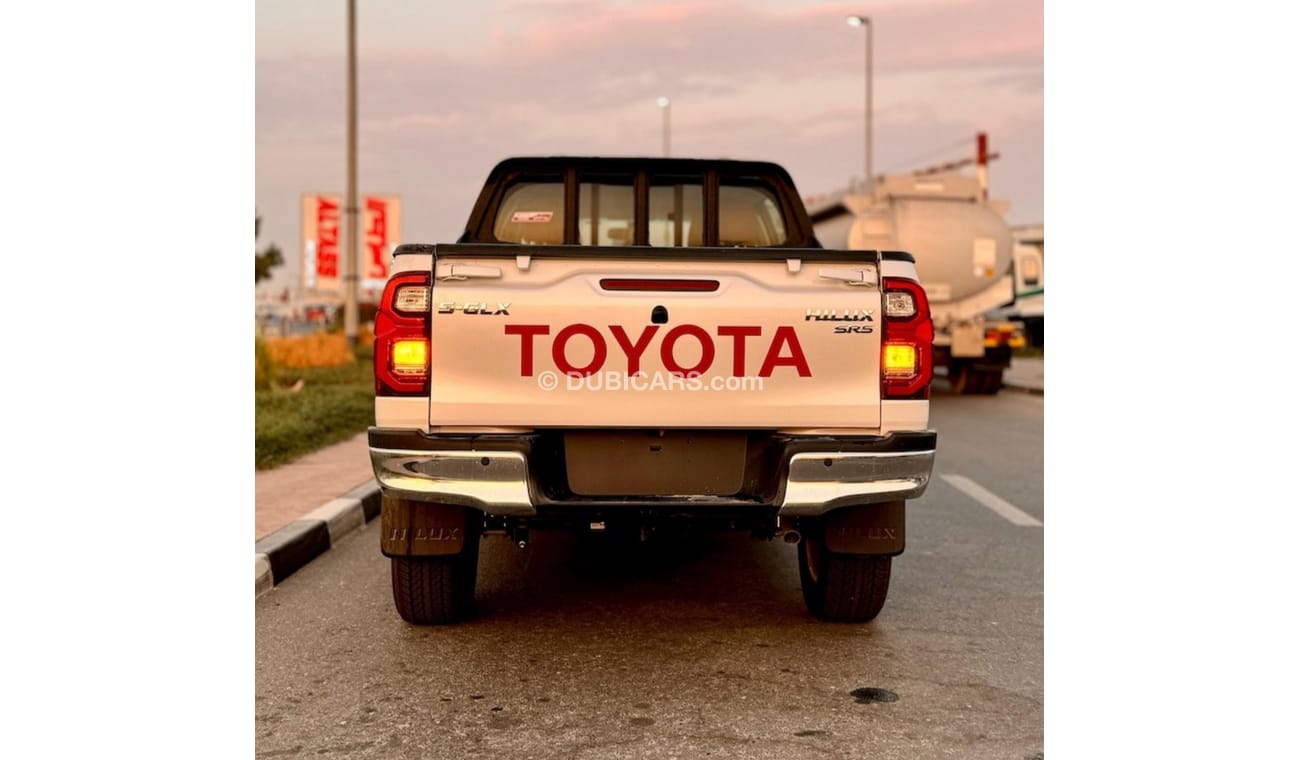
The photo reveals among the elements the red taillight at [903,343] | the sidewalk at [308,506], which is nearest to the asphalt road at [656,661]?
the sidewalk at [308,506]

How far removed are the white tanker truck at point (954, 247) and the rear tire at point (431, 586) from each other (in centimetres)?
1293

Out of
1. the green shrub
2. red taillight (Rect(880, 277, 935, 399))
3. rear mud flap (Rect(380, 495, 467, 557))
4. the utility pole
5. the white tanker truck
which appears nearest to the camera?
red taillight (Rect(880, 277, 935, 399))

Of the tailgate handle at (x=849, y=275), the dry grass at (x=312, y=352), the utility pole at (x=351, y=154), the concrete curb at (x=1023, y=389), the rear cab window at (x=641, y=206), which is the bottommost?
the concrete curb at (x=1023, y=389)

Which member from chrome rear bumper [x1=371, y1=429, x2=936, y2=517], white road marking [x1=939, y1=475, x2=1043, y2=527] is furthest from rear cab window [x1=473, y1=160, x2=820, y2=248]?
white road marking [x1=939, y1=475, x2=1043, y2=527]

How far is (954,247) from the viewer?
17.3m

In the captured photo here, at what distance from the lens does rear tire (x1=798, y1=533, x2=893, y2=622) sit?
4934 millimetres

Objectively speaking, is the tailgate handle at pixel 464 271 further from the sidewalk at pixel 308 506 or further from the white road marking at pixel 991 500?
the white road marking at pixel 991 500

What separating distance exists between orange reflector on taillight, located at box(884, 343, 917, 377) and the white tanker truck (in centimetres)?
1285

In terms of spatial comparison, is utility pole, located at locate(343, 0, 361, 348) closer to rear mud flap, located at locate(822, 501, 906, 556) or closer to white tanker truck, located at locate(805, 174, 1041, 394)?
white tanker truck, located at locate(805, 174, 1041, 394)

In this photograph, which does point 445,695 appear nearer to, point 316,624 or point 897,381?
point 316,624

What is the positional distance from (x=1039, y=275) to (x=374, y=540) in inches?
855

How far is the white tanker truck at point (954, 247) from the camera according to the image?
17297mm

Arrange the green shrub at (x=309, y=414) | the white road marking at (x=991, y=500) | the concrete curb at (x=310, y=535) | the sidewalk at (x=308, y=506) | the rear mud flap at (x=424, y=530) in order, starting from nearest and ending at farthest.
Result: the rear mud flap at (x=424, y=530) < the concrete curb at (x=310, y=535) < the sidewalk at (x=308, y=506) < the white road marking at (x=991, y=500) < the green shrub at (x=309, y=414)

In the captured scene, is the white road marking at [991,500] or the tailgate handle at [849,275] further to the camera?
the white road marking at [991,500]
